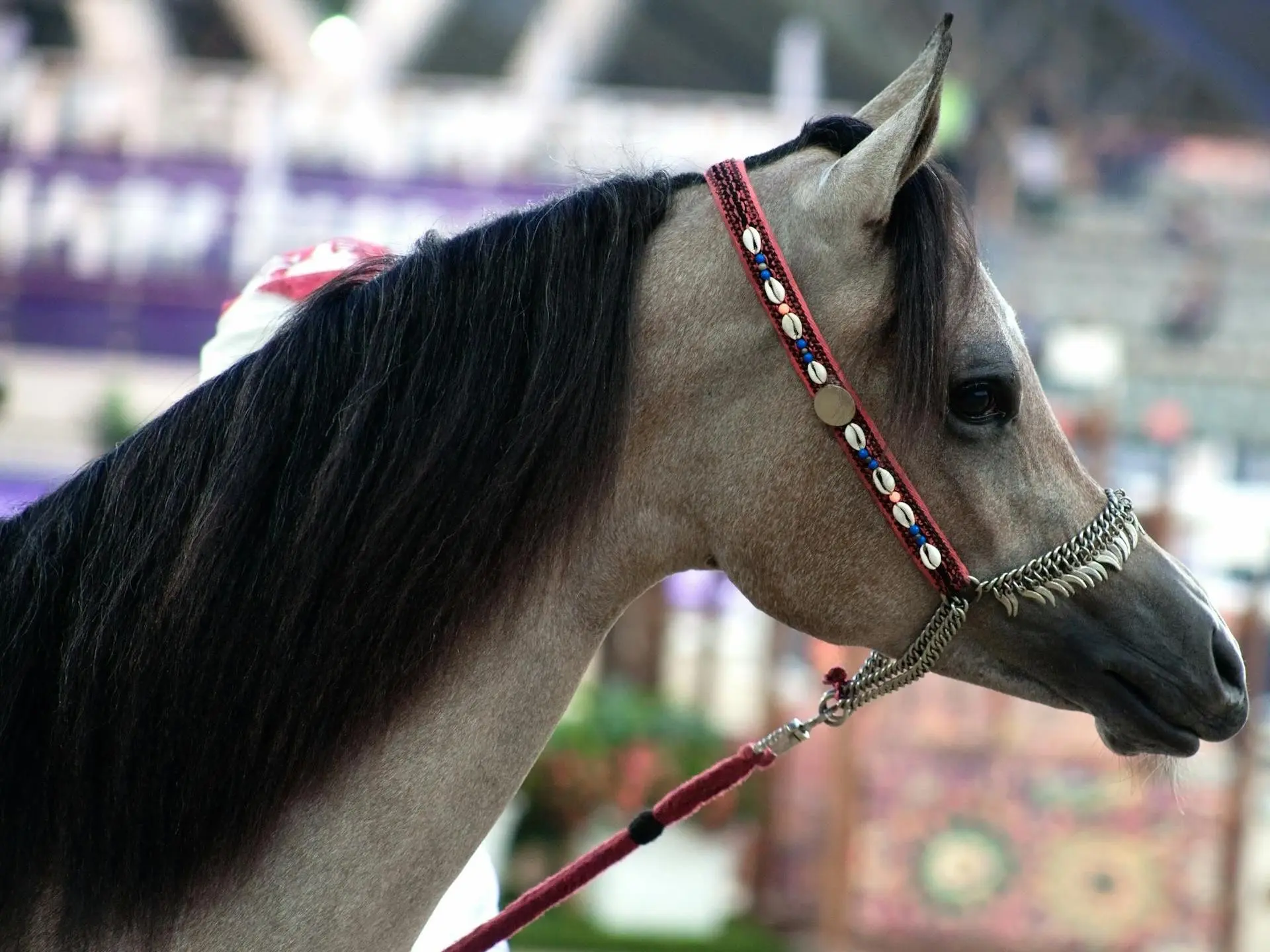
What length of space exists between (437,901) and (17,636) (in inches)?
20.6

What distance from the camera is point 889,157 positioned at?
1.33 metres

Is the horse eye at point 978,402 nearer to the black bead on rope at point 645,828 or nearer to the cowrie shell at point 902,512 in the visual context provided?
the cowrie shell at point 902,512

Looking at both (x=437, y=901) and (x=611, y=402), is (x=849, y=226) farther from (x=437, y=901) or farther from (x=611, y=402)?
(x=437, y=901)

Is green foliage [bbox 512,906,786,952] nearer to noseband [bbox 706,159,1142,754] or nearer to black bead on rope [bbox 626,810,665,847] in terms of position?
black bead on rope [bbox 626,810,665,847]

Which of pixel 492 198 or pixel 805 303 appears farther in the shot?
pixel 492 198

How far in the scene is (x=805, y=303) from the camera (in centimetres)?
138

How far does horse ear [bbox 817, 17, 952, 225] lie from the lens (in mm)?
1318

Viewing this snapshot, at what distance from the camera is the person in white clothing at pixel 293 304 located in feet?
5.69

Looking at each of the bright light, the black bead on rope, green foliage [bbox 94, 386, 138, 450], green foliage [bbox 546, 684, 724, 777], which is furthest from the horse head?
the bright light

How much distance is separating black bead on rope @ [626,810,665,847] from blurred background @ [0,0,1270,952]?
73 centimetres

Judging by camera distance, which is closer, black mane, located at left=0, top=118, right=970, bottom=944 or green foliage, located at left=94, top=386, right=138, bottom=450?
black mane, located at left=0, top=118, right=970, bottom=944

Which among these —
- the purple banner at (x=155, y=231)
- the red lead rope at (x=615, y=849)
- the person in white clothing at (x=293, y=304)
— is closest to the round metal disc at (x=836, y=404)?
the red lead rope at (x=615, y=849)

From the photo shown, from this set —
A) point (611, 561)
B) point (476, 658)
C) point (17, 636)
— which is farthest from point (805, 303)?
point (17, 636)

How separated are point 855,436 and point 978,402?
0.51 feet
